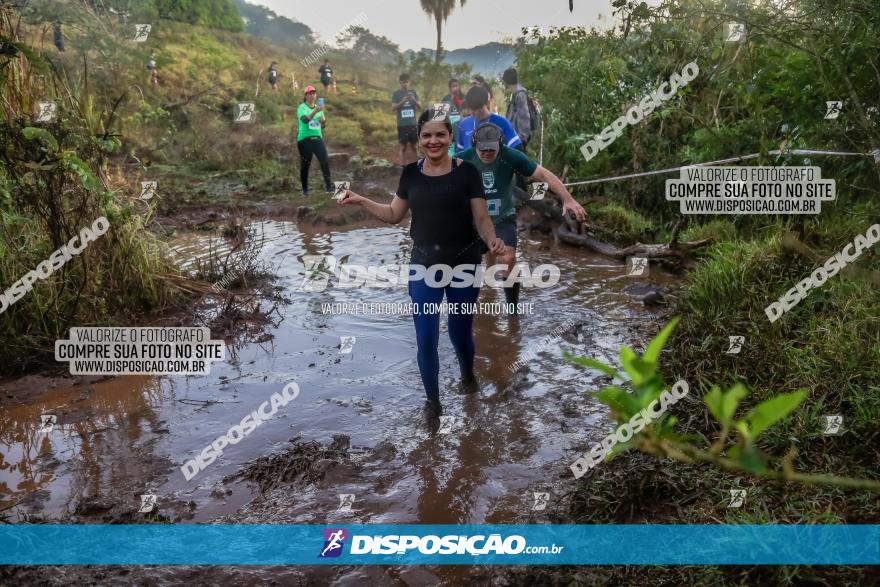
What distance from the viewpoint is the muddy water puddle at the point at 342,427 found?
3523 mm

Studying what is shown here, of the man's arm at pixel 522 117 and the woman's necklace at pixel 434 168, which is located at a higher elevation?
the man's arm at pixel 522 117

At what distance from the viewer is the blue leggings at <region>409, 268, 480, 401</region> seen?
4.16 metres

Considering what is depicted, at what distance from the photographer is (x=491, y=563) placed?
9.68ft

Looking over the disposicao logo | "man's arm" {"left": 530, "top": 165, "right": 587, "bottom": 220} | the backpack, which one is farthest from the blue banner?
the backpack

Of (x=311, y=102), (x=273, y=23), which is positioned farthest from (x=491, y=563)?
(x=273, y=23)

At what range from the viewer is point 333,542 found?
3.13 meters

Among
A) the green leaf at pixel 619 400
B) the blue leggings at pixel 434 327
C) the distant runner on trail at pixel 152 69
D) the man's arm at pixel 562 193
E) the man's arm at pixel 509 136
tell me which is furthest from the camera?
the distant runner on trail at pixel 152 69

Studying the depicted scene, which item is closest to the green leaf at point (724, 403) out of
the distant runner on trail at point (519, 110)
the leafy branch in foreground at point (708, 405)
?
the leafy branch in foreground at point (708, 405)

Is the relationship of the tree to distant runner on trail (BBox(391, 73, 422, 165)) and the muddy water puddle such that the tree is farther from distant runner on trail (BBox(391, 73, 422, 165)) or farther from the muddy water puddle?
the muddy water puddle

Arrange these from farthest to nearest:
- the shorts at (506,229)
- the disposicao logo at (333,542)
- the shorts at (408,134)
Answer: the shorts at (408,134) → the shorts at (506,229) → the disposicao logo at (333,542)

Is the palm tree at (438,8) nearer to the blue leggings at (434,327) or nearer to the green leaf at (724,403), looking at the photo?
the blue leggings at (434,327)

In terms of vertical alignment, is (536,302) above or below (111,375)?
above

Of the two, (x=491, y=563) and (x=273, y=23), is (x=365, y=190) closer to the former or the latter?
(x=491, y=563)

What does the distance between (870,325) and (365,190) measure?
10747 millimetres
